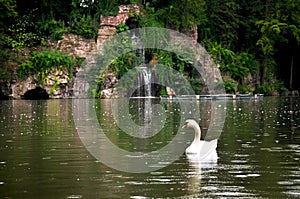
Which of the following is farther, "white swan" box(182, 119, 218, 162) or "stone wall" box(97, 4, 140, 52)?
"stone wall" box(97, 4, 140, 52)

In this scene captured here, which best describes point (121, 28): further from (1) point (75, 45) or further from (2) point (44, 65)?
(2) point (44, 65)

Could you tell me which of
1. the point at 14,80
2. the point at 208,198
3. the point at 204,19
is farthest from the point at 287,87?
the point at 208,198

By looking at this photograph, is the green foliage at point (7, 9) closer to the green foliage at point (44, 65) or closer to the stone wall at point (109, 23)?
the green foliage at point (44, 65)

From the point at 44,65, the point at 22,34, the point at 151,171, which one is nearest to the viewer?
the point at 151,171

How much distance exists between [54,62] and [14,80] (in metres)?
3.70

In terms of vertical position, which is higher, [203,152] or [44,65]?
[44,65]

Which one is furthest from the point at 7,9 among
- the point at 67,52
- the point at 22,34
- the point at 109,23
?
the point at 109,23

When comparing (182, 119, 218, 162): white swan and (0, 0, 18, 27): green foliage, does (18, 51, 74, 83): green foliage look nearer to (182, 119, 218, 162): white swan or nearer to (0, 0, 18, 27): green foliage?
(0, 0, 18, 27): green foliage

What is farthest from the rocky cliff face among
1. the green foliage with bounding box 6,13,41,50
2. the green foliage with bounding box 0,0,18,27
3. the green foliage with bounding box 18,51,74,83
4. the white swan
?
the white swan

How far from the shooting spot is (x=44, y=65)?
5972 centimetres

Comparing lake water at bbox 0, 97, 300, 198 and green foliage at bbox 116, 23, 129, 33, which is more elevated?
green foliage at bbox 116, 23, 129, 33

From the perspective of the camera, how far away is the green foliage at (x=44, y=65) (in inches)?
2341

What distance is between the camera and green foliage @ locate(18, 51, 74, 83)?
5947 cm

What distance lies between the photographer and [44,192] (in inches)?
428
